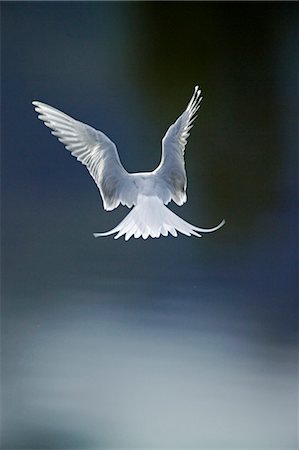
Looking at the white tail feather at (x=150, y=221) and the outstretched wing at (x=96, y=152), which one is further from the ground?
the outstretched wing at (x=96, y=152)

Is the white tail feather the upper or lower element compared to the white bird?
lower

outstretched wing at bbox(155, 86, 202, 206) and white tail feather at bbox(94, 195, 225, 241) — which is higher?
outstretched wing at bbox(155, 86, 202, 206)

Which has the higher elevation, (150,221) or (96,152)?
(96,152)
